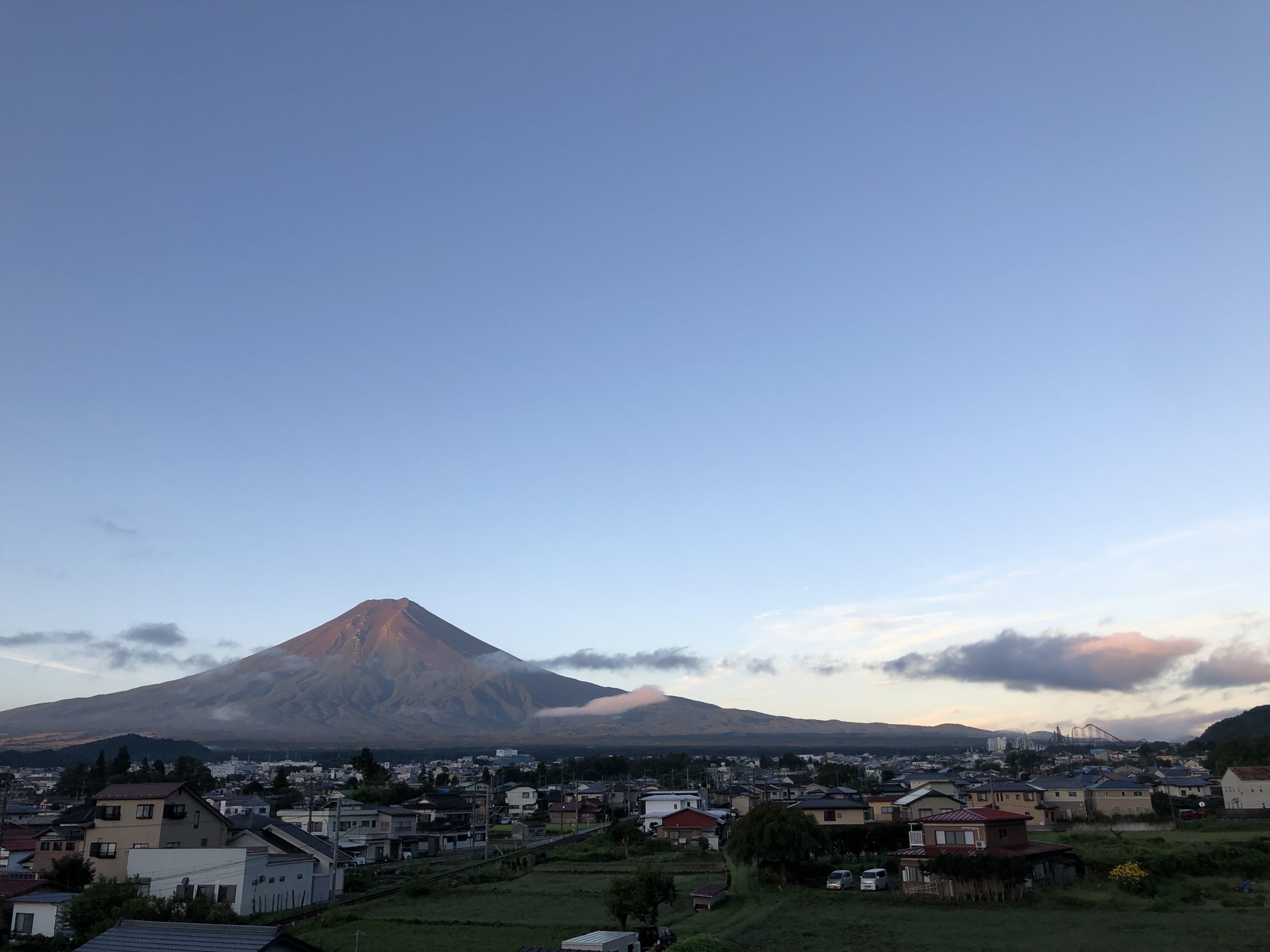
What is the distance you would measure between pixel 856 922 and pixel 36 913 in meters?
26.6

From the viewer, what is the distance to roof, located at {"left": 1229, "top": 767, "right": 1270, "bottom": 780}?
64.4 meters

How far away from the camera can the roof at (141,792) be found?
1571 inches

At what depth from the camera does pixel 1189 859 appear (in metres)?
35.3

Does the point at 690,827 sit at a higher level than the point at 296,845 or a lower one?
lower

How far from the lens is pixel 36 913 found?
30422mm

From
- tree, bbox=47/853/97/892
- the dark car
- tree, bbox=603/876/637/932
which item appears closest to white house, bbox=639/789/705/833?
tree, bbox=47/853/97/892

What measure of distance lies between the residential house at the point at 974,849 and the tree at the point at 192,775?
73.2 metres

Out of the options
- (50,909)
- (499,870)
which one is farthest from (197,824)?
(499,870)

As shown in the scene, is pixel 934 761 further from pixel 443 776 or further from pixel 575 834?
pixel 575 834

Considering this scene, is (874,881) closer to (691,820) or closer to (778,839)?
(778,839)

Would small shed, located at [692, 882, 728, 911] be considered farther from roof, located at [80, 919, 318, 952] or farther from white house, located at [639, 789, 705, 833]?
white house, located at [639, 789, 705, 833]

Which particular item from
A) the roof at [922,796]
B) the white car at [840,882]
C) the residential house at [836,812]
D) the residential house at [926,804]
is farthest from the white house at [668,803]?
the white car at [840,882]

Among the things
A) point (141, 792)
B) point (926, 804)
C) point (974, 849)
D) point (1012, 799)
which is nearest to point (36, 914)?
point (141, 792)

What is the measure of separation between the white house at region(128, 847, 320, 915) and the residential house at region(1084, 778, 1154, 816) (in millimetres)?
48469
